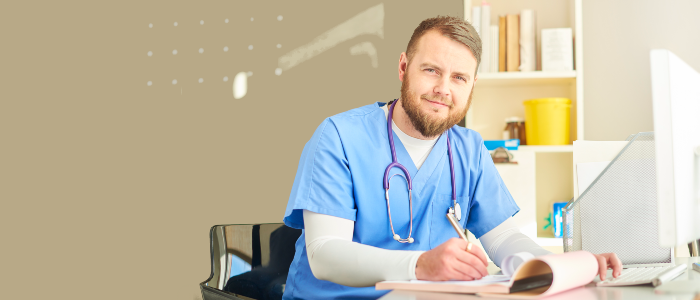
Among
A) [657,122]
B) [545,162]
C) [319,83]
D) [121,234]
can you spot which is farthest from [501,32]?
[121,234]

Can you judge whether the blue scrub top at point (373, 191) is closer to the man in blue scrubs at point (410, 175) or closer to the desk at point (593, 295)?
the man in blue scrubs at point (410, 175)

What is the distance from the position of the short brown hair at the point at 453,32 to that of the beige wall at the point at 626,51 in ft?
4.07

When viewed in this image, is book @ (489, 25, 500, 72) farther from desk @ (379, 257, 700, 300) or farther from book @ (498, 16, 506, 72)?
desk @ (379, 257, 700, 300)

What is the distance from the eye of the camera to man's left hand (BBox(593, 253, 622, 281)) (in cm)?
78

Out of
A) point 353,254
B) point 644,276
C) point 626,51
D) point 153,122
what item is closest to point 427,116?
point 353,254

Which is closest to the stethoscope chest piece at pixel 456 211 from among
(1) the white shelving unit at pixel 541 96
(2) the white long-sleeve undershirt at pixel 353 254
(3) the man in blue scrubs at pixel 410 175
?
(3) the man in blue scrubs at pixel 410 175

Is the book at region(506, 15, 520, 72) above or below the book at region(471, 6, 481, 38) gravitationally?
below

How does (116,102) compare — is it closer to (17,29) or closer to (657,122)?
(17,29)

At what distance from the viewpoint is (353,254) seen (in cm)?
90

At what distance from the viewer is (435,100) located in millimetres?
1212

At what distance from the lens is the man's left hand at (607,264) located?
783 millimetres

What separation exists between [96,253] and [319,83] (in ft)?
4.37

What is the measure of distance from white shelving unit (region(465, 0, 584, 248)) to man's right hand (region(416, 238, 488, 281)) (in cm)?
146

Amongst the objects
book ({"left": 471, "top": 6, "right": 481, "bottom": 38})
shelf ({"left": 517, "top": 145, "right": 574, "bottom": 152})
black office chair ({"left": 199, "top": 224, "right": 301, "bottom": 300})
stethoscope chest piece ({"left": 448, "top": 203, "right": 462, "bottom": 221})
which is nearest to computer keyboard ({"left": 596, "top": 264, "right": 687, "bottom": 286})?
stethoscope chest piece ({"left": 448, "top": 203, "right": 462, "bottom": 221})
